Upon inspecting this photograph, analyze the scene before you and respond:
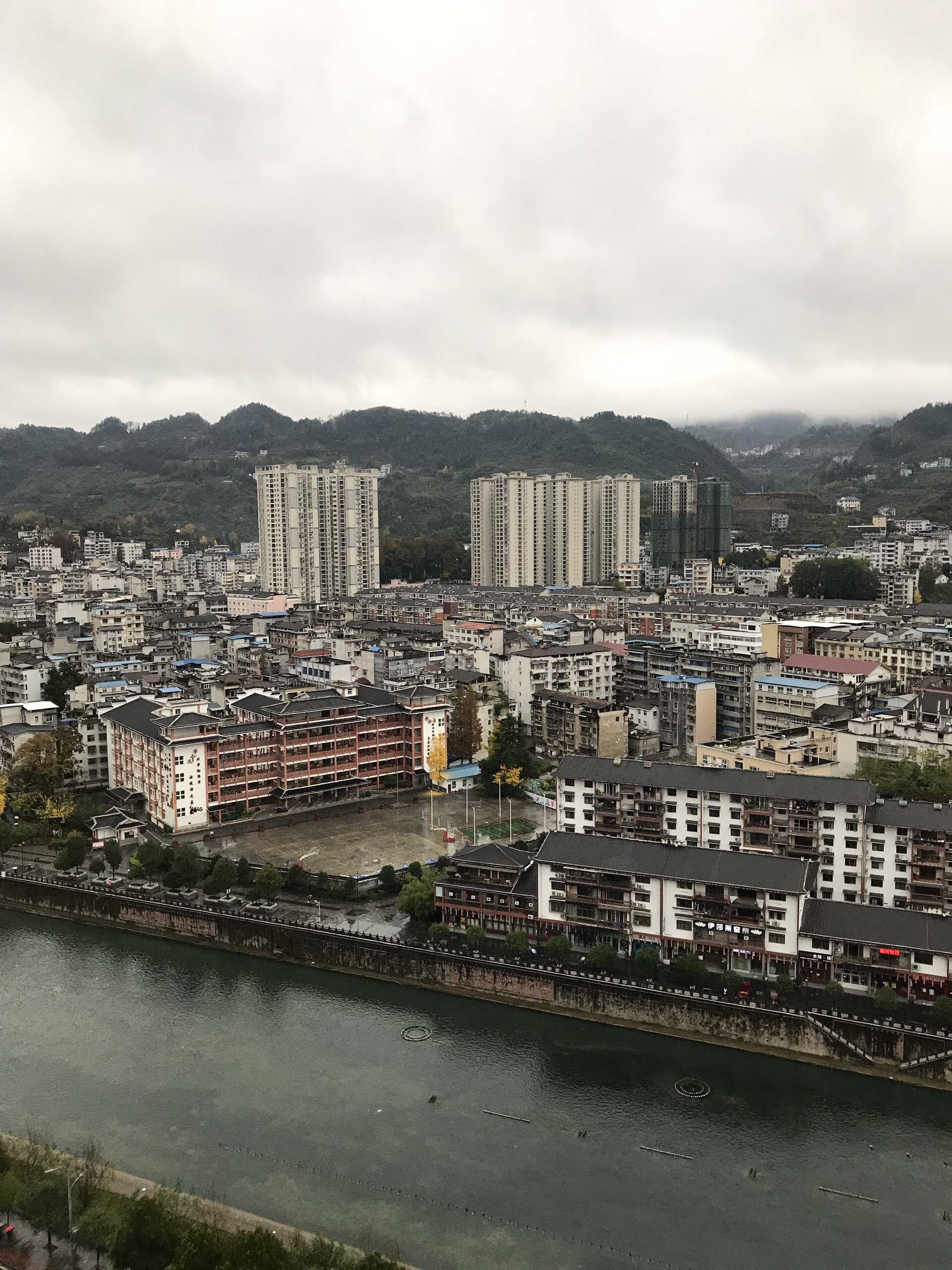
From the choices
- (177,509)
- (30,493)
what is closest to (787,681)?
(177,509)

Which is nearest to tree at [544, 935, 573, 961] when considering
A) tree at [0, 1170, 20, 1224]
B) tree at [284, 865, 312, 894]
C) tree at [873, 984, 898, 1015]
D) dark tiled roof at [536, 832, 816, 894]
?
dark tiled roof at [536, 832, 816, 894]

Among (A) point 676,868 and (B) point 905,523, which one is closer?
(A) point 676,868

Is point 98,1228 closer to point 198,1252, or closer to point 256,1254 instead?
point 198,1252

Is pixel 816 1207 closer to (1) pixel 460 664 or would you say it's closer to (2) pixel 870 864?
(2) pixel 870 864

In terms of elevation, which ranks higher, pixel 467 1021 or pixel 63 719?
pixel 63 719

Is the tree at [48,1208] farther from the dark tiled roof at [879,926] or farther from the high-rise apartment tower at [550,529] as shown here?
the high-rise apartment tower at [550,529]

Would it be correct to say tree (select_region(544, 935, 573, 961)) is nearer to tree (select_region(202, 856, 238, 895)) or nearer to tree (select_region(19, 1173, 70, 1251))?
tree (select_region(202, 856, 238, 895))
